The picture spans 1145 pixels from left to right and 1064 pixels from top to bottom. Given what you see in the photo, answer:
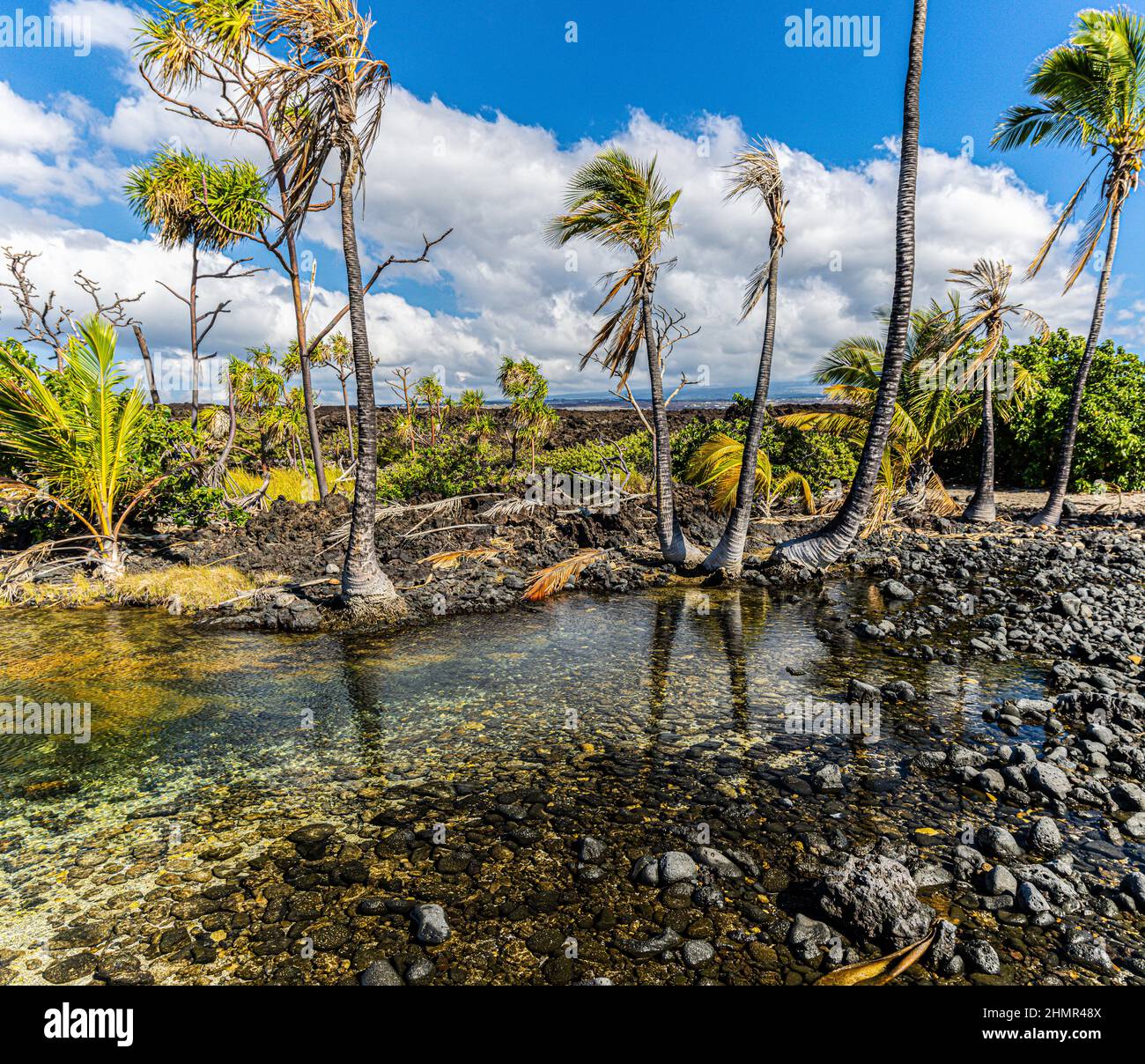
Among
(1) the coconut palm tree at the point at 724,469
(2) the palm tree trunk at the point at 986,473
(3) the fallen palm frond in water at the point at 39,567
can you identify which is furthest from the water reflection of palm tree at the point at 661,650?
(2) the palm tree trunk at the point at 986,473

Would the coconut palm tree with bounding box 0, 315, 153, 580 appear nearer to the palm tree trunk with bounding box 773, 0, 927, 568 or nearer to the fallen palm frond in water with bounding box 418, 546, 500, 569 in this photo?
the fallen palm frond in water with bounding box 418, 546, 500, 569

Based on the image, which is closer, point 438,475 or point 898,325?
point 898,325

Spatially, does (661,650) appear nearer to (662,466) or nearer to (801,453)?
(662,466)

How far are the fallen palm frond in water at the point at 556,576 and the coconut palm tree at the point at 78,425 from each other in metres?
7.67

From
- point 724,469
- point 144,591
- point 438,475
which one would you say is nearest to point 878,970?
point 144,591

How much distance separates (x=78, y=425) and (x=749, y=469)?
41.9 ft

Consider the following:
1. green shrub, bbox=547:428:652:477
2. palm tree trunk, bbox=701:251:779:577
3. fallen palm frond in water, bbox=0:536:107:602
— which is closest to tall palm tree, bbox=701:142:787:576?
palm tree trunk, bbox=701:251:779:577

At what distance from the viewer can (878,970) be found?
3070mm

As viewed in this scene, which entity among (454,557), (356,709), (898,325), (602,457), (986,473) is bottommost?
(356,709)

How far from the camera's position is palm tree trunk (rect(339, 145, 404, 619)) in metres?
9.27

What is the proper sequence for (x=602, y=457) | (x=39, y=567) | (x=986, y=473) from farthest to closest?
(x=602, y=457) < (x=986, y=473) < (x=39, y=567)

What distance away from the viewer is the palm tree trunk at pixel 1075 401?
15.0 m

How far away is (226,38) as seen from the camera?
812 cm
